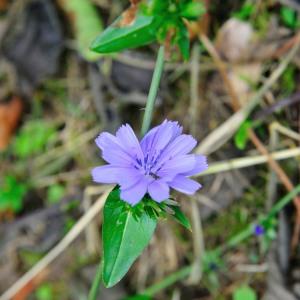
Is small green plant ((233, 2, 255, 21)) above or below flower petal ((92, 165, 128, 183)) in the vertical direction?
below

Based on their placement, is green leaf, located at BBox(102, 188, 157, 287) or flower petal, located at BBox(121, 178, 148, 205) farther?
green leaf, located at BBox(102, 188, 157, 287)

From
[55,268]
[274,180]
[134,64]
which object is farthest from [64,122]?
[274,180]

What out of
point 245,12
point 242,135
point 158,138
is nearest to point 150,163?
point 158,138

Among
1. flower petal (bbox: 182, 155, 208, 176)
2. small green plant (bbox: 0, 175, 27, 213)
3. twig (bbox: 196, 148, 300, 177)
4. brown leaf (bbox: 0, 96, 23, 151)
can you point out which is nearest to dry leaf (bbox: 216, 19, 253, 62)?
twig (bbox: 196, 148, 300, 177)

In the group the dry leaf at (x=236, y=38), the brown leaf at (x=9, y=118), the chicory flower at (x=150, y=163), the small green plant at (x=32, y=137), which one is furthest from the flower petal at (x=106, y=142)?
the brown leaf at (x=9, y=118)

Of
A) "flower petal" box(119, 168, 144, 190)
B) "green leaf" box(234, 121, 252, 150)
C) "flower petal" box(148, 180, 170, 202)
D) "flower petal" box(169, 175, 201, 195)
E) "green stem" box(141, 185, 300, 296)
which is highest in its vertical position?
"flower petal" box(119, 168, 144, 190)

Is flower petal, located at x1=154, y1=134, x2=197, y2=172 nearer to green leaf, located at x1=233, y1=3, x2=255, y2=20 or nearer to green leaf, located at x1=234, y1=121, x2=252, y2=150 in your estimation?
green leaf, located at x1=234, y1=121, x2=252, y2=150

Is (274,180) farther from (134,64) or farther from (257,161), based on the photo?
(134,64)

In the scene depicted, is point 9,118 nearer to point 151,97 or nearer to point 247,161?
point 247,161
